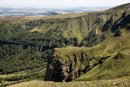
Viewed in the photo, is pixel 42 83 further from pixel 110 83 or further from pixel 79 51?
pixel 79 51

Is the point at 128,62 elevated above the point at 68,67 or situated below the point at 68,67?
above

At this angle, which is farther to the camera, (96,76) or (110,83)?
(96,76)

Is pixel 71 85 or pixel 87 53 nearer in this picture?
pixel 71 85

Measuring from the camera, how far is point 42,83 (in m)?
82.6

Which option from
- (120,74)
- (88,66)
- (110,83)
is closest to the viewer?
(110,83)

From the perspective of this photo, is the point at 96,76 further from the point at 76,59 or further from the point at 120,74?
the point at 76,59

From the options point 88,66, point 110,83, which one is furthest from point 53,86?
point 88,66

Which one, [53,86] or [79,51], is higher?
[53,86]

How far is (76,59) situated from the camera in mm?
195750

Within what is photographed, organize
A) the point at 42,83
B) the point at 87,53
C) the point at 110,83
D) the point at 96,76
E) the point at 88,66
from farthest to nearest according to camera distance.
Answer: the point at 87,53 → the point at 88,66 → the point at 96,76 → the point at 42,83 → the point at 110,83

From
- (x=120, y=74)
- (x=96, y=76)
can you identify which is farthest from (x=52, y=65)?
(x=120, y=74)

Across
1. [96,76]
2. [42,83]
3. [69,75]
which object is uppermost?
[42,83]

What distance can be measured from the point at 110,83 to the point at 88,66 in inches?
4221

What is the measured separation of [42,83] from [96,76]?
156 ft
